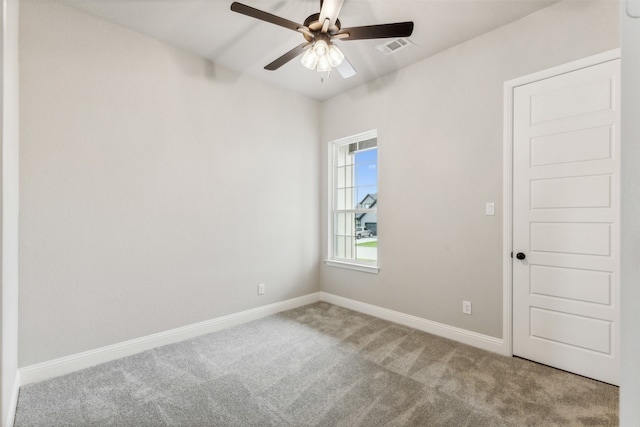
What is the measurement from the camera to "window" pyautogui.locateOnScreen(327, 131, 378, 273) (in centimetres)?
384

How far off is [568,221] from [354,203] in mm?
2275

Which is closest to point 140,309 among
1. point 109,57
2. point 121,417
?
point 121,417

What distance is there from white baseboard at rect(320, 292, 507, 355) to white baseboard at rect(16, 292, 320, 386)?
2.75 feet

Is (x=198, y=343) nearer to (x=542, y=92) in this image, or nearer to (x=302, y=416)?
(x=302, y=416)

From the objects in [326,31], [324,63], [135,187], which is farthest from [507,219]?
[135,187]

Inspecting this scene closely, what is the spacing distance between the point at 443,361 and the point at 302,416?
129 cm

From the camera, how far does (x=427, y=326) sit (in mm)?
3109

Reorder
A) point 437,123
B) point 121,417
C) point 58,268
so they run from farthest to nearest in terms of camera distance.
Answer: point 437,123 < point 58,268 < point 121,417

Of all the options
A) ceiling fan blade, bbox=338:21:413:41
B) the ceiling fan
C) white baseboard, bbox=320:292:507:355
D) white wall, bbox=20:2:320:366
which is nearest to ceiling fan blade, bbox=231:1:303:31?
the ceiling fan

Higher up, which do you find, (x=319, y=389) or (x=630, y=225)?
(x=630, y=225)

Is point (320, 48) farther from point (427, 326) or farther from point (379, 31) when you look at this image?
point (427, 326)

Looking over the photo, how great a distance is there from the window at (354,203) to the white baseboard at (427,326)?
18.0 inches

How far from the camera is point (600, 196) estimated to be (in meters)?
2.20

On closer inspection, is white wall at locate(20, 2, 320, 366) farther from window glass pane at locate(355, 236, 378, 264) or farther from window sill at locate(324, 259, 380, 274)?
window glass pane at locate(355, 236, 378, 264)
